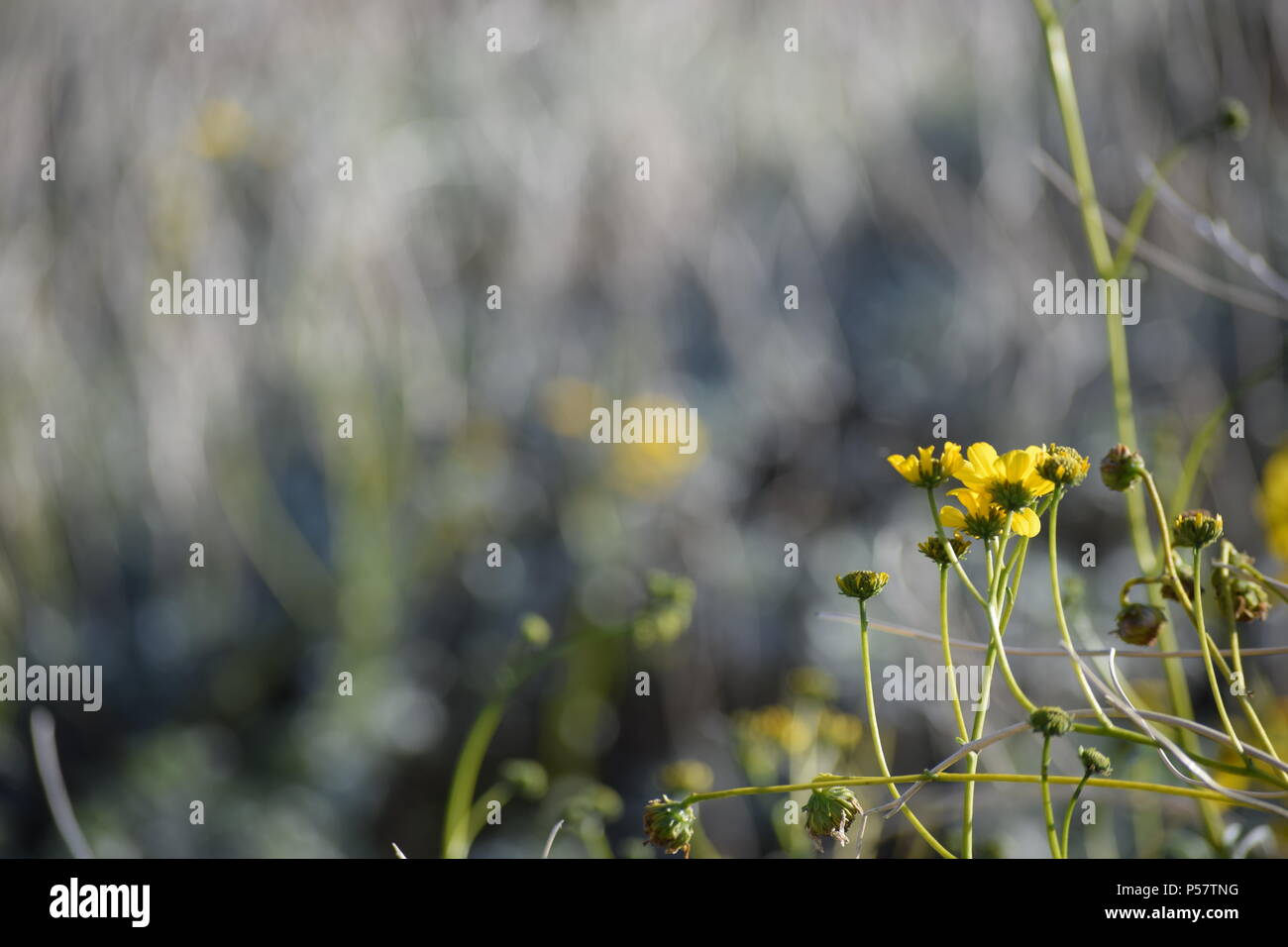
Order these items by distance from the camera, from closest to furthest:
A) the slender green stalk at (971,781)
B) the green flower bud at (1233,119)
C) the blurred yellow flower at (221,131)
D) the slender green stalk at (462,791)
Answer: the slender green stalk at (971,781)
the slender green stalk at (462,791)
the green flower bud at (1233,119)
the blurred yellow flower at (221,131)

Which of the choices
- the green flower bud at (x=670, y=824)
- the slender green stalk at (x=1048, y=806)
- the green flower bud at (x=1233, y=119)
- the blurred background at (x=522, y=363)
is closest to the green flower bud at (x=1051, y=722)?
the slender green stalk at (x=1048, y=806)

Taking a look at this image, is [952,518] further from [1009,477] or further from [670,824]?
[670,824]

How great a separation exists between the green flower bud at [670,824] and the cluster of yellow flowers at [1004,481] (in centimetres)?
15

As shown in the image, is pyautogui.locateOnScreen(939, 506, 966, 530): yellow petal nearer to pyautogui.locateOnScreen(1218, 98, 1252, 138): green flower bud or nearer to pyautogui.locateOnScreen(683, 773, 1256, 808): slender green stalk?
pyautogui.locateOnScreen(683, 773, 1256, 808): slender green stalk

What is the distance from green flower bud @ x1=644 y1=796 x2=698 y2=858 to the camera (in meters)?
0.36

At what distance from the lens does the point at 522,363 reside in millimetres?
1640

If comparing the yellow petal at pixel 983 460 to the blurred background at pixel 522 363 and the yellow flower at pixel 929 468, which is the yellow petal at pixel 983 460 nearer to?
the yellow flower at pixel 929 468

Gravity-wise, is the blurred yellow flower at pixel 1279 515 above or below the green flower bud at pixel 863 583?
above

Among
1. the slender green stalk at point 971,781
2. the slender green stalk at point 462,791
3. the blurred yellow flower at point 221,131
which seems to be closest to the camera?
the slender green stalk at point 971,781

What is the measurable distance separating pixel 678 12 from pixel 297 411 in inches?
34.8

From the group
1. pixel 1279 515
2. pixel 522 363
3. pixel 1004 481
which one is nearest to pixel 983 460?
pixel 1004 481

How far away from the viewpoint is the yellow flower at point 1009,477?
0.37m

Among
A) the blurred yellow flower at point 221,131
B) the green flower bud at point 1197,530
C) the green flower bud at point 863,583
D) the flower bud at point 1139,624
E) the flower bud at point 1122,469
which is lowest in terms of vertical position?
the flower bud at point 1139,624
